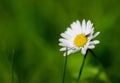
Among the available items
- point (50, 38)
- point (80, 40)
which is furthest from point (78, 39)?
point (50, 38)

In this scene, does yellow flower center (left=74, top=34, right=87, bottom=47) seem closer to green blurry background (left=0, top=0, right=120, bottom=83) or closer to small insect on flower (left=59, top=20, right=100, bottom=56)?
small insect on flower (left=59, top=20, right=100, bottom=56)

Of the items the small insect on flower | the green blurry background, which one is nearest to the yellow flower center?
the small insect on flower

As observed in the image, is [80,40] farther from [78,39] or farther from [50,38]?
[50,38]

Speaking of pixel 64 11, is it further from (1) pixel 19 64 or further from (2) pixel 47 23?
(1) pixel 19 64

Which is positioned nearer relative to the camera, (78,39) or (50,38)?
(78,39)
